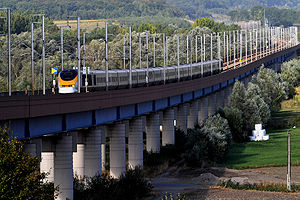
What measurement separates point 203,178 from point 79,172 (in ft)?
32.8

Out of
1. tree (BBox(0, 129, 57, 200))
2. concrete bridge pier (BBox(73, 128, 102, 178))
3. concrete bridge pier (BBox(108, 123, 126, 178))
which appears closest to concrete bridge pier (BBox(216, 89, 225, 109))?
concrete bridge pier (BBox(108, 123, 126, 178))

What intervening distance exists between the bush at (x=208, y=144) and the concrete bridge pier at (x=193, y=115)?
16885 millimetres

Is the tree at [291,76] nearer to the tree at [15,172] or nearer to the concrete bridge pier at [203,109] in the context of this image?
the concrete bridge pier at [203,109]

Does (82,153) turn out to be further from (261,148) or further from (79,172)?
→ (261,148)

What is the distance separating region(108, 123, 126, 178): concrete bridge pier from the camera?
193 ft

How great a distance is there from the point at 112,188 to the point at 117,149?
1075 cm

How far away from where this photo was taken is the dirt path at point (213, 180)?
50.7 meters

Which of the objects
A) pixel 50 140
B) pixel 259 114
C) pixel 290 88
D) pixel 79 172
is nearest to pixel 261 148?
pixel 259 114

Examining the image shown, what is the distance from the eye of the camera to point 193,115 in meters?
96.9

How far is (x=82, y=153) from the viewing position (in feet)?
184

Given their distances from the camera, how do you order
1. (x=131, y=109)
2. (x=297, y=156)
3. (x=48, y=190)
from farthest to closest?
(x=297, y=156), (x=131, y=109), (x=48, y=190)

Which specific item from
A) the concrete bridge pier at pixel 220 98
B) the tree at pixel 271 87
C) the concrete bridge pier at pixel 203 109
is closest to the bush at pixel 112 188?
the concrete bridge pier at pixel 203 109

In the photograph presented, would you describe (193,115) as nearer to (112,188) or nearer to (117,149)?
(117,149)

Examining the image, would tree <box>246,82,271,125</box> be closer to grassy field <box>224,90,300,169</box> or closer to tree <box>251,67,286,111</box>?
grassy field <box>224,90,300,169</box>
